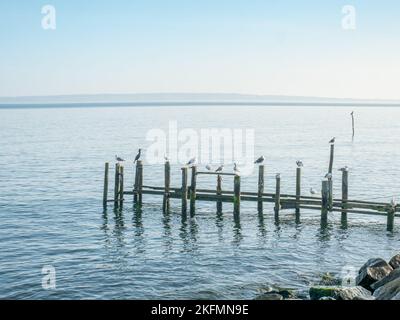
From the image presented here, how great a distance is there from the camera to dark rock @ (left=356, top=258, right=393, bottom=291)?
16.2 m

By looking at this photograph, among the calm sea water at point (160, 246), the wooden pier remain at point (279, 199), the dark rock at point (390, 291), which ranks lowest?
the calm sea water at point (160, 246)

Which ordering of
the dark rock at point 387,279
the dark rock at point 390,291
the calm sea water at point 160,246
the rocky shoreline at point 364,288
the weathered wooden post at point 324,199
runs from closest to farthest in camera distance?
the dark rock at point 390,291 → the rocky shoreline at point 364,288 → the dark rock at point 387,279 → the calm sea water at point 160,246 → the weathered wooden post at point 324,199

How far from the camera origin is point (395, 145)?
82.5 meters

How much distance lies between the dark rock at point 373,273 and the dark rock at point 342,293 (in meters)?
1.12

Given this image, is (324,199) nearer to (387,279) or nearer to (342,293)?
(387,279)

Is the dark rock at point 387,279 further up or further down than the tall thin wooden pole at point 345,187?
further down

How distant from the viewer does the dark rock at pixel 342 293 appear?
14.1 metres

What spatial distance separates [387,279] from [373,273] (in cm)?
116

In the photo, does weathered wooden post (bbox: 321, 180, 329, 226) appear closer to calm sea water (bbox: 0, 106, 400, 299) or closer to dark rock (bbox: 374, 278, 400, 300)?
calm sea water (bbox: 0, 106, 400, 299)

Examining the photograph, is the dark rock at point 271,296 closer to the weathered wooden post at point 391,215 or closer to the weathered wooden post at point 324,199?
the weathered wooden post at point 324,199

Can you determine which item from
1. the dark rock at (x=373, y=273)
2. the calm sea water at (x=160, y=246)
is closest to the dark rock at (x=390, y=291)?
the dark rock at (x=373, y=273)

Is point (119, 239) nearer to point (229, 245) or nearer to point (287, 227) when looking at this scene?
point (229, 245)

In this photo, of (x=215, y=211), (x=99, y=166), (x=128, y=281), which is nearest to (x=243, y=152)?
(x=99, y=166)
